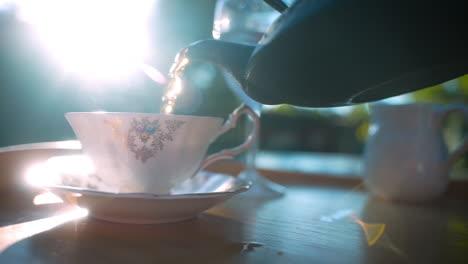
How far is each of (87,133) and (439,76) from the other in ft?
1.02

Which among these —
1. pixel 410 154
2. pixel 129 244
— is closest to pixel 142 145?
pixel 129 244

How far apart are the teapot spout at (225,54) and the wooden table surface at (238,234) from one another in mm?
128

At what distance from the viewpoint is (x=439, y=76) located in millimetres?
246

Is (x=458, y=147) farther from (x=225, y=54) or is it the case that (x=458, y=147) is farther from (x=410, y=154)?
(x=225, y=54)

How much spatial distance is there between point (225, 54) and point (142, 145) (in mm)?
126

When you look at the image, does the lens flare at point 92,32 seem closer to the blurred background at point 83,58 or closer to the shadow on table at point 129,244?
the blurred background at point 83,58

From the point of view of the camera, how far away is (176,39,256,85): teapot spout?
0.90ft

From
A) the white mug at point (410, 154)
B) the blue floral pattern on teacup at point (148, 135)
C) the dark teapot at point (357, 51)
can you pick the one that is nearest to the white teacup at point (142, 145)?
the blue floral pattern on teacup at point (148, 135)

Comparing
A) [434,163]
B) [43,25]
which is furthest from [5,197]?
[43,25]

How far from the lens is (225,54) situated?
0.28m

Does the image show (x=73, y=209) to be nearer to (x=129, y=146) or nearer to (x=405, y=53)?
(x=129, y=146)

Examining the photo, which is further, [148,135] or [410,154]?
[410,154]

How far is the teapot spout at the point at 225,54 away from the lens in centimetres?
27

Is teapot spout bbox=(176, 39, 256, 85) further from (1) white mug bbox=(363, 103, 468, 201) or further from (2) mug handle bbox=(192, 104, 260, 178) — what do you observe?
(1) white mug bbox=(363, 103, 468, 201)
